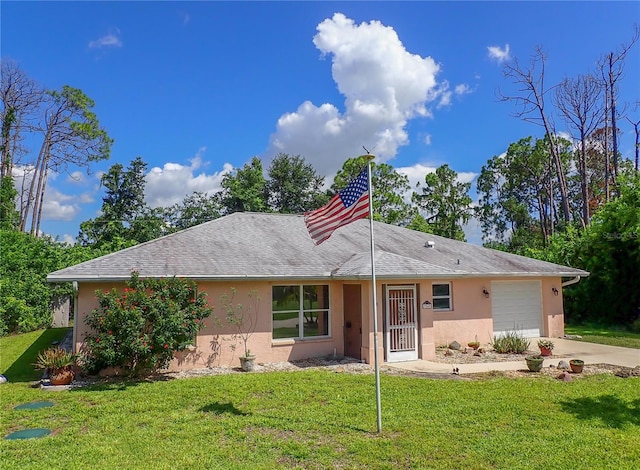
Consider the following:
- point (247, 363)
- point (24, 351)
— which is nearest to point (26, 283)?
point (24, 351)

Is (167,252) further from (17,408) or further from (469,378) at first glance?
(469,378)

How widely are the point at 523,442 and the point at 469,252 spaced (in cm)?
1276

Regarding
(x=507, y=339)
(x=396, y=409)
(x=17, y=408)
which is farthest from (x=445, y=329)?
(x=17, y=408)

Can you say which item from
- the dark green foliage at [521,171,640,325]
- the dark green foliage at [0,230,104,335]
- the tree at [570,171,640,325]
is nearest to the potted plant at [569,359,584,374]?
the dark green foliage at [521,171,640,325]

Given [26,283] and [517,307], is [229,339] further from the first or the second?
[26,283]

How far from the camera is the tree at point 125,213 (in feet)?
106

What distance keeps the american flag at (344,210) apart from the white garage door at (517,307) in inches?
417

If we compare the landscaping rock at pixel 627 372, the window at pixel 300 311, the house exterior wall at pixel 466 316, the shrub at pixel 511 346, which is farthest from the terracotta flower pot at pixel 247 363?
the landscaping rock at pixel 627 372

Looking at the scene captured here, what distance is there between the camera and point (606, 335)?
1773 centimetres

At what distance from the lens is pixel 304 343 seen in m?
12.9

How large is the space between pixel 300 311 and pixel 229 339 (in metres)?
2.30

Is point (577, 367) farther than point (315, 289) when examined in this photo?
No

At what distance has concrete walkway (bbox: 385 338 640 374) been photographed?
11.3m

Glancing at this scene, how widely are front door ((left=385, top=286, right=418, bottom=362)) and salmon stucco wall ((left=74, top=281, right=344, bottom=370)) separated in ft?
6.30
